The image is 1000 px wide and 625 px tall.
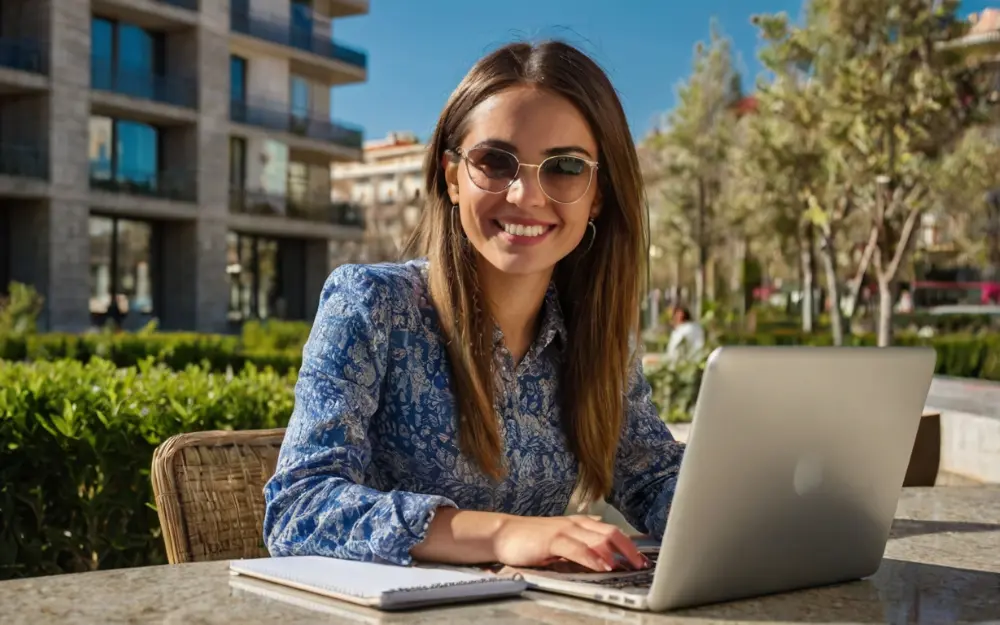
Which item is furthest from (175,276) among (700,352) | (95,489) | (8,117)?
(95,489)

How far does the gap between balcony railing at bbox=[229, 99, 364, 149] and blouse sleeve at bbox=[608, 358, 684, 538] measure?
30.9m

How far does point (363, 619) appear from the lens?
1.30 m

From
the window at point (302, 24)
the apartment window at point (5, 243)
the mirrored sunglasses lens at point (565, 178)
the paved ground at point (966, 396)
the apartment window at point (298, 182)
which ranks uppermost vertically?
the window at point (302, 24)

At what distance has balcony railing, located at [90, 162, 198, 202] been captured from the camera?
27828mm

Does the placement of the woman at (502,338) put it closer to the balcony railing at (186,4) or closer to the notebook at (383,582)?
the notebook at (383,582)

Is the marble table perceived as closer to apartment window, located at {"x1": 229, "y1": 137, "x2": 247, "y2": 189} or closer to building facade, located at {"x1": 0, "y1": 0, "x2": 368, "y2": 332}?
building facade, located at {"x1": 0, "y1": 0, "x2": 368, "y2": 332}

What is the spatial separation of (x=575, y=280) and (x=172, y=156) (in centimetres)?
2959

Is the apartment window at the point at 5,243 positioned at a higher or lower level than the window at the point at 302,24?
lower

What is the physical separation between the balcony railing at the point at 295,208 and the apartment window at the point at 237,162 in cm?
42

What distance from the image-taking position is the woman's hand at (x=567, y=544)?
5.08ft

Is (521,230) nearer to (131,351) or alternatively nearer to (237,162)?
(131,351)

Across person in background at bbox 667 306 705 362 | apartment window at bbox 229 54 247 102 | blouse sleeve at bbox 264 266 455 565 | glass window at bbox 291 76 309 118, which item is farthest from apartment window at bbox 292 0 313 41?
blouse sleeve at bbox 264 266 455 565

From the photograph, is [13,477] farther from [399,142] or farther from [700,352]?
[399,142]

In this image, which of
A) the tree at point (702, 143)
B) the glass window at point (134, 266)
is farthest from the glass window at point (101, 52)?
the tree at point (702, 143)
